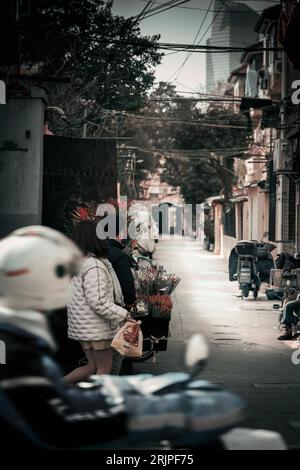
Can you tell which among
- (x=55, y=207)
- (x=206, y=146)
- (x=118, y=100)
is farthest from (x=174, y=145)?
(x=55, y=207)

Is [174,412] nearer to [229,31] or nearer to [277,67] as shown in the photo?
[277,67]

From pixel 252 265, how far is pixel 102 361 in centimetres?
1505

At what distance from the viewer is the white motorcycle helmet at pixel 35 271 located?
125 inches

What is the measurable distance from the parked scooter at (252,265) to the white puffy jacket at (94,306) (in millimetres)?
14828

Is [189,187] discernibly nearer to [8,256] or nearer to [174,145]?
[174,145]

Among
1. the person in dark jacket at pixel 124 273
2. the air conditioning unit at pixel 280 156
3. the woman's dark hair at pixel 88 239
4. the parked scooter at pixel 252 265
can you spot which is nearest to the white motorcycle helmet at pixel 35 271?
the woman's dark hair at pixel 88 239

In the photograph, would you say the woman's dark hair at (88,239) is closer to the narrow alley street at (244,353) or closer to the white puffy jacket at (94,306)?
the white puffy jacket at (94,306)

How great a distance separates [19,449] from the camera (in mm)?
3123

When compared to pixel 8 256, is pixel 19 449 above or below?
below

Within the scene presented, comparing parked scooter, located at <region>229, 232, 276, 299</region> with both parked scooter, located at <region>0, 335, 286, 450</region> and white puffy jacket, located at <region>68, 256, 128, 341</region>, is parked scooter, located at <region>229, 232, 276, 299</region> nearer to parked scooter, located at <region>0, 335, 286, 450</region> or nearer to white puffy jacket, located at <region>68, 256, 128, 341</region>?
white puffy jacket, located at <region>68, 256, 128, 341</region>

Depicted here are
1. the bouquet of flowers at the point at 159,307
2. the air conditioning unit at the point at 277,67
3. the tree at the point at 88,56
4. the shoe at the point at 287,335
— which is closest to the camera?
the bouquet of flowers at the point at 159,307

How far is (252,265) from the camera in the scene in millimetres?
22375

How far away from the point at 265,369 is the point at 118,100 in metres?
17.6

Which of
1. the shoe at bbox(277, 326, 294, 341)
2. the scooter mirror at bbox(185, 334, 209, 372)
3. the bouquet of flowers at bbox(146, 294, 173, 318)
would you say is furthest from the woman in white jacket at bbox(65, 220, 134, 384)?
the shoe at bbox(277, 326, 294, 341)
